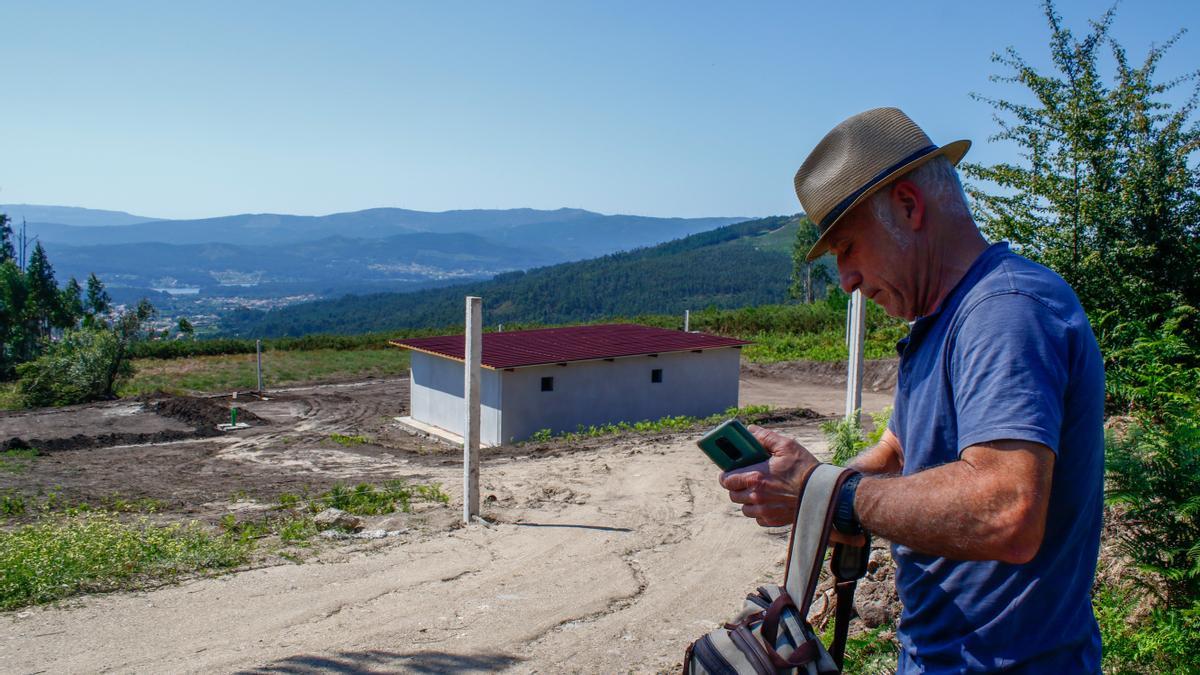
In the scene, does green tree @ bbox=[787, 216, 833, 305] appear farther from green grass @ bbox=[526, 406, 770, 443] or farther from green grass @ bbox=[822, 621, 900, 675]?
green grass @ bbox=[822, 621, 900, 675]

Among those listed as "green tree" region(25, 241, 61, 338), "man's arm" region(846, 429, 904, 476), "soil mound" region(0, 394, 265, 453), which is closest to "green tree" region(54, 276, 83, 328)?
"green tree" region(25, 241, 61, 338)

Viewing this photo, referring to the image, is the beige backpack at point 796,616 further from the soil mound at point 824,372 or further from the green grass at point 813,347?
the green grass at point 813,347

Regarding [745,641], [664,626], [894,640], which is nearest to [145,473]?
[664,626]

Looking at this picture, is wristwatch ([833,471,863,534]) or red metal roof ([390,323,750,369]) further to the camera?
red metal roof ([390,323,750,369])

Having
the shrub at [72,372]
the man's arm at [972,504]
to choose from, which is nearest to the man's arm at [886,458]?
the man's arm at [972,504]

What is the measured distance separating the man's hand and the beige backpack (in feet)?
0.11

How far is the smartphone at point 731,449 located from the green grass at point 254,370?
3096 cm

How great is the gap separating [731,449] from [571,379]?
17.5 metres

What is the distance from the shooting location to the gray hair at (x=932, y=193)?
1.71 m

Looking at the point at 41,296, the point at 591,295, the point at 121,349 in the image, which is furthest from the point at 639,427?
the point at 591,295

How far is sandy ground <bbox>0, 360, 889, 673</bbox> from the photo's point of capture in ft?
17.8

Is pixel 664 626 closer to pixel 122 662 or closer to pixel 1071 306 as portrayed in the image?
pixel 122 662

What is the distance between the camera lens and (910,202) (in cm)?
172

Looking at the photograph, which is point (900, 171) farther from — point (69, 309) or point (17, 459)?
point (69, 309)
